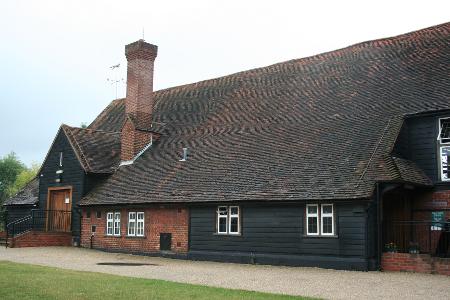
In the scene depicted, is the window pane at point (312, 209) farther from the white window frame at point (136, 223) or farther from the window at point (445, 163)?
the white window frame at point (136, 223)

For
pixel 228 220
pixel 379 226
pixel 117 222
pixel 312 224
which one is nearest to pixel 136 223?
pixel 117 222

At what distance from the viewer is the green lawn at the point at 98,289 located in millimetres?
10781

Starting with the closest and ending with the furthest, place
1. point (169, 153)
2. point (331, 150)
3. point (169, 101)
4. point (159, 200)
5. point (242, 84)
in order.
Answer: point (331, 150), point (159, 200), point (169, 153), point (242, 84), point (169, 101)

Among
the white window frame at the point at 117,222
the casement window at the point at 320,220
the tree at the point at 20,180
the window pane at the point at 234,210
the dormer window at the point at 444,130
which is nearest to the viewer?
the casement window at the point at 320,220

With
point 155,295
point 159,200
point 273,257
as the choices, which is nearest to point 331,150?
point 273,257

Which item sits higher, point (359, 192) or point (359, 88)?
point (359, 88)

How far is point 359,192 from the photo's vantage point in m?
17.4

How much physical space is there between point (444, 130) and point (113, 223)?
14462mm

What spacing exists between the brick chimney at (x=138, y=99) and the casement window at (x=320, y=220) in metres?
11.6

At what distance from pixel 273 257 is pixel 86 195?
11621 millimetres

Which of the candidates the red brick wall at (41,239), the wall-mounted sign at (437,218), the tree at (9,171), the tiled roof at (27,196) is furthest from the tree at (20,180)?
the wall-mounted sign at (437,218)

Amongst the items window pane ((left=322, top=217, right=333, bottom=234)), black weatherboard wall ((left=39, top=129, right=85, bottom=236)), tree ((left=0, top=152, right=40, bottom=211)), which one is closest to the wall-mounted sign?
window pane ((left=322, top=217, right=333, bottom=234))

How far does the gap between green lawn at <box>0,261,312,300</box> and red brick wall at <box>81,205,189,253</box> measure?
8.57 m

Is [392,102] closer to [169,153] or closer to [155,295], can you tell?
[169,153]
